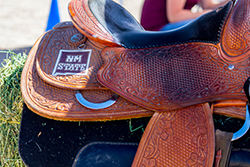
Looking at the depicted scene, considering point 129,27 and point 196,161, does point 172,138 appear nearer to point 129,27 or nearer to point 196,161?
point 196,161

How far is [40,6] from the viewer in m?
4.83

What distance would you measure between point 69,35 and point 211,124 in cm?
69

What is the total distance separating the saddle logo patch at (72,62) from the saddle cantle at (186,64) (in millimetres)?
86

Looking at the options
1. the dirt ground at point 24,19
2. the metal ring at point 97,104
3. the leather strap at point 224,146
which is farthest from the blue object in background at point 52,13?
the leather strap at point 224,146

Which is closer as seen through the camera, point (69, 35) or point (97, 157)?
point (97, 157)

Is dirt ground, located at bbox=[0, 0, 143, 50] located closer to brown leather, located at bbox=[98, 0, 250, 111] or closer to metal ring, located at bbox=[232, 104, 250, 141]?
brown leather, located at bbox=[98, 0, 250, 111]

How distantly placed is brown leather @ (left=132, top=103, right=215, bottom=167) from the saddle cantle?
1.4 inches

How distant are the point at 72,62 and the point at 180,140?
51 cm

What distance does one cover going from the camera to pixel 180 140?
65cm

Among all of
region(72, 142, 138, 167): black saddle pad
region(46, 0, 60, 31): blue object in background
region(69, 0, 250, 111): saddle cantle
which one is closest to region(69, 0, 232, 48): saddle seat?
region(69, 0, 250, 111): saddle cantle

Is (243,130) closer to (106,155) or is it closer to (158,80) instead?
(158,80)

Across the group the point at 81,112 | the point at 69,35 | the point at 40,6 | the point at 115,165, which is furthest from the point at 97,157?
the point at 40,6

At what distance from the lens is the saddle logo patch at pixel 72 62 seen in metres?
0.82

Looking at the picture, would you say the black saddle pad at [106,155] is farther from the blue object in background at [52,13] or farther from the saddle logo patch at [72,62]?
the blue object in background at [52,13]
